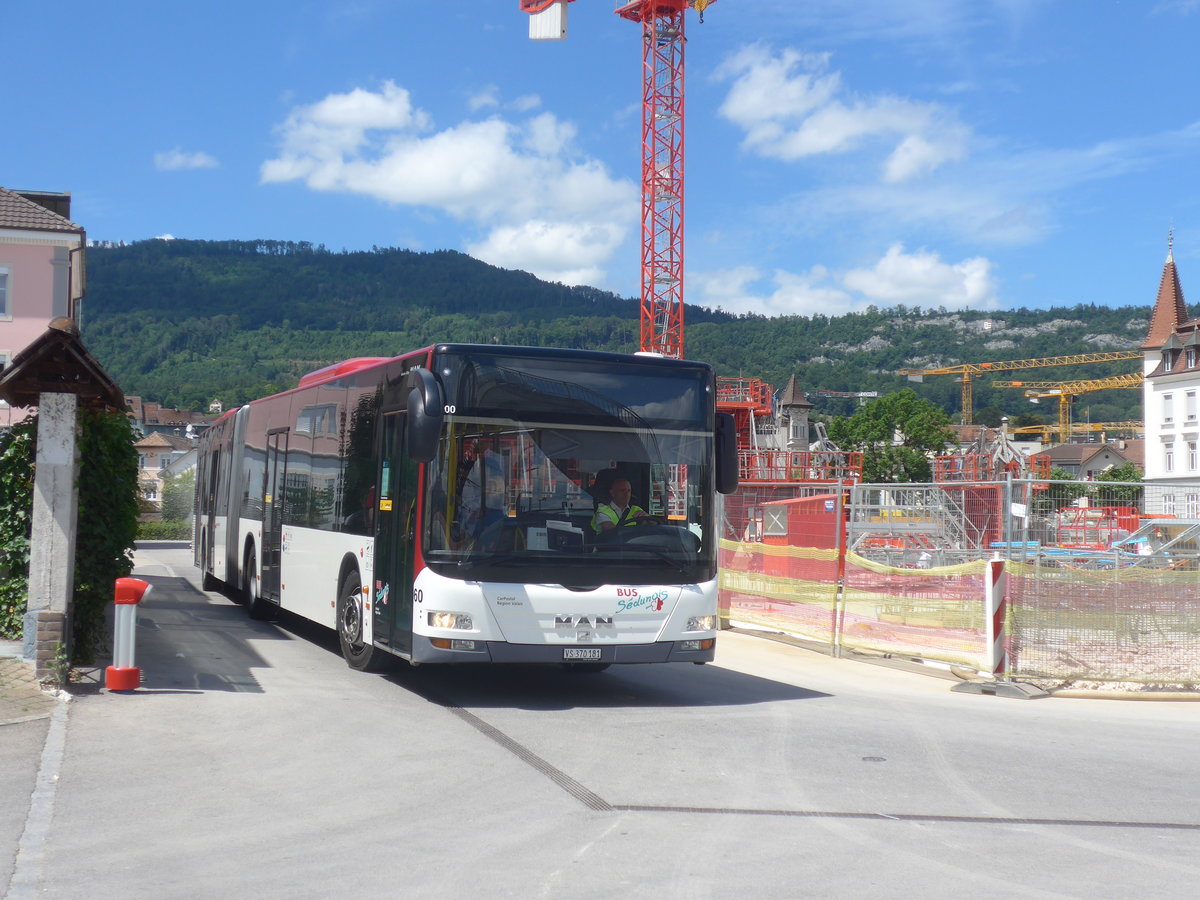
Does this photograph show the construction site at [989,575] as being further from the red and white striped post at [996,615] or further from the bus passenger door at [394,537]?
the bus passenger door at [394,537]

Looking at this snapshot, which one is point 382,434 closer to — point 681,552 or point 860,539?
point 681,552

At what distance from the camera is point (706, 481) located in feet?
36.8

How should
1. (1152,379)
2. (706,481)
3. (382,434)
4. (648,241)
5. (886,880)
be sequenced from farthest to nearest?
(1152,379)
(648,241)
(382,434)
(706,481)
(886,880)

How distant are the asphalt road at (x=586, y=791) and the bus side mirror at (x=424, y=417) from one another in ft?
7.14

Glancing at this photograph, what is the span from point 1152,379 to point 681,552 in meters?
86.3

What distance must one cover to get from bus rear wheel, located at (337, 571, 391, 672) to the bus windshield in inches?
86.3

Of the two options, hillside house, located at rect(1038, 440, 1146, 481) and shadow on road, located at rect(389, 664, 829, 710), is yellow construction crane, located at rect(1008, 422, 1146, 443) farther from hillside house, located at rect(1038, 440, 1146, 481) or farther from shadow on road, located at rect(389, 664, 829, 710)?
shadow on road, located at rect(389, 664, 829, 710)

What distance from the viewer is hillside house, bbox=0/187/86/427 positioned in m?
47.6

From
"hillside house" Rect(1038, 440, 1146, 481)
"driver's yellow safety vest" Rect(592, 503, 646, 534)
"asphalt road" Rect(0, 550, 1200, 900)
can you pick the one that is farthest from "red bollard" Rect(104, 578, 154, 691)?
"hillside house" Rect(1038, 440, 1146, 481)

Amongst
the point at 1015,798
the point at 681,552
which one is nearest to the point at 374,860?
the point at 1015,798

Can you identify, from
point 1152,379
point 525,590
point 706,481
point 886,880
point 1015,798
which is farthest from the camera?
point 1152,379

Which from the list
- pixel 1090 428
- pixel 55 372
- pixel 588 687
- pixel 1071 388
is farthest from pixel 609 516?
pixel 1090 428

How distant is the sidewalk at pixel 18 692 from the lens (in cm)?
923

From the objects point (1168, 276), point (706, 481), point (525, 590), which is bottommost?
point (525, 590)
